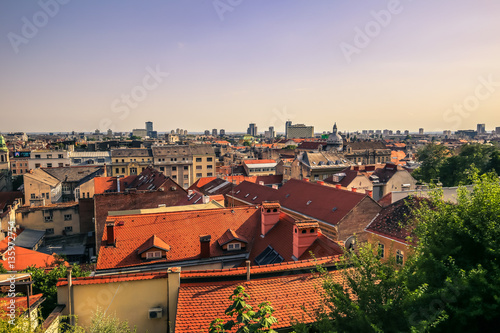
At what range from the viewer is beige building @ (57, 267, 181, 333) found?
13.1m

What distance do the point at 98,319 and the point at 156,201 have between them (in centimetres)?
2758

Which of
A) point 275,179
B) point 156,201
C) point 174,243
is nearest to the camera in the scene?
point 174,243

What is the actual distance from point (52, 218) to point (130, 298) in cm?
3941

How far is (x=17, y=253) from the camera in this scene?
101 feet

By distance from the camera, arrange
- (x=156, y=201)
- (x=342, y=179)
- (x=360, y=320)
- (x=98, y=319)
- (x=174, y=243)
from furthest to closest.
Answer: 1. (x=342, y=179)
2. (x=156, y=201)
3. (x=174, y=243)
4. (x=98, y=319)
5. (x=360, y=320)

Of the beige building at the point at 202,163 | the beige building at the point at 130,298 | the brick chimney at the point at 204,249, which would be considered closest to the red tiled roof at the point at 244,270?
the beige building at the point at 130,298

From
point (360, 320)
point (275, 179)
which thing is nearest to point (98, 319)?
point (360, 320)

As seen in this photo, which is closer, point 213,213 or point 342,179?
point 213,213

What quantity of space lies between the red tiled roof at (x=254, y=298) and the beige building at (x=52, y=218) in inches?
1579

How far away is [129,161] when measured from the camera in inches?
3209

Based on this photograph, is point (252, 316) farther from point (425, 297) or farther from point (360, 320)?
point (425, 297)

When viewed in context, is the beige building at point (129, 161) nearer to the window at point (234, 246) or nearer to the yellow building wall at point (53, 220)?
the yellow building wall at point (53, 220)

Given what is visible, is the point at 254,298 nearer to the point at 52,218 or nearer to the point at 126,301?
the point at 126,301

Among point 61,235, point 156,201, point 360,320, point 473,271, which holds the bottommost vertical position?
point 61,235
